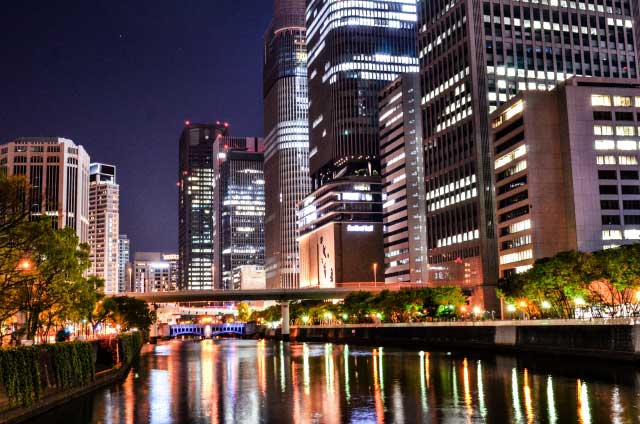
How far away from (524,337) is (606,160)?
69902 millimetres

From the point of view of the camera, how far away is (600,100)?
159000 mm

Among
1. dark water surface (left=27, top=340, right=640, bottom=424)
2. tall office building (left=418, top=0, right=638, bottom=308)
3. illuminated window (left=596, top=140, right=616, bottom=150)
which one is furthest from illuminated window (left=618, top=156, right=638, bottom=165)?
dark water surface (left=27, top=340, right=640, bottom=424)

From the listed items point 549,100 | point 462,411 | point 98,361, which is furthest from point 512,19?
point 462,411


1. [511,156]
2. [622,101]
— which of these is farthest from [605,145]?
[511,156]

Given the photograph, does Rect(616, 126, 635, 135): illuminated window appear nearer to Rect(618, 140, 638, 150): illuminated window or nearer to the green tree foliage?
Rect(618, 140, 638, 150): illuminated window

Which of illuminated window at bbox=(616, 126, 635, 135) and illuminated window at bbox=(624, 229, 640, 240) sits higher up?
illuminated window at bbox=(616, 126, 635, 135)

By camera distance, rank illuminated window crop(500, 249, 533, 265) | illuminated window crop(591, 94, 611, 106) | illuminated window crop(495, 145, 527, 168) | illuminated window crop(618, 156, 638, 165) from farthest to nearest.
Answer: illuminated window crop(495, 145, 527, 168) → illuminated window crop(500, 249, 533, 265) → illuminated window crop(591, 94, 611, 106) → illuminated window crop(618, 156, 638, 165)

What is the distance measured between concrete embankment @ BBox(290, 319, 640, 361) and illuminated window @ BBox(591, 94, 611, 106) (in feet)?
200

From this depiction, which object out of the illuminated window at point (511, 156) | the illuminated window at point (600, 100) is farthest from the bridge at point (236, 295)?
the illuminated window at point (600, 100)

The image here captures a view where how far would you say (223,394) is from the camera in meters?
61.5

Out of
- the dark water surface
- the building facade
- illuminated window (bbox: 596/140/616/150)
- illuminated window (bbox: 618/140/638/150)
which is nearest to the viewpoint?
the dark water surface

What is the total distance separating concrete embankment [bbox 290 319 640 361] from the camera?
7656cm

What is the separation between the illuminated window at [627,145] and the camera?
15771cm

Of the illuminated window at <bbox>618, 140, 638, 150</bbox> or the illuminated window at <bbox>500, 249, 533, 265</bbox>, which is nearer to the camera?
the illuminated window at <bbox>618, 140, 638, 150</bbox>
